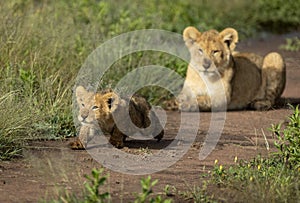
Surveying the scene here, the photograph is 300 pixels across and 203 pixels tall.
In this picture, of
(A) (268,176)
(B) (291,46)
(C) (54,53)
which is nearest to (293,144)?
(A) (268,176)

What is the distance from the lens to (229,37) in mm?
11109

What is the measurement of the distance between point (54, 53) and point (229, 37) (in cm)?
249

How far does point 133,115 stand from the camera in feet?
26.1

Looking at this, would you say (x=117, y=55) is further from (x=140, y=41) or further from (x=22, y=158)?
(x=22, y=158)

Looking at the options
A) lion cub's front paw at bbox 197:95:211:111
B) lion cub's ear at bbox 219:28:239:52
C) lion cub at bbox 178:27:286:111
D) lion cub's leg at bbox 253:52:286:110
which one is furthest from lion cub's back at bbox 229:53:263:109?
lion cub's ear at bbox 219:28:239:52

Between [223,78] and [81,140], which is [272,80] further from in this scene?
[81,140]

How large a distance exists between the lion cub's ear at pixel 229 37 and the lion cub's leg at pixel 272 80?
900mm

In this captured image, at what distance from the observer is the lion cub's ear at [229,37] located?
436 inches

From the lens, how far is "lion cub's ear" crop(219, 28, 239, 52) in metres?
11.1

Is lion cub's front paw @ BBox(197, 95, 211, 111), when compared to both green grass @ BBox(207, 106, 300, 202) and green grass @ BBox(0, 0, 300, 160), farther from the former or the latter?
green grass @ BBox(207, 106, 300, 202)

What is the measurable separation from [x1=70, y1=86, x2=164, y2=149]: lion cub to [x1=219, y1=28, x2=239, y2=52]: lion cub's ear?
10.7ft

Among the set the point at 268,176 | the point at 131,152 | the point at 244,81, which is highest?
the point at 244,81

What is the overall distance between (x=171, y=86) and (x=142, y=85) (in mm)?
699

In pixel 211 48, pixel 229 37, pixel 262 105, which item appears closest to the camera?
pixel 211 48
